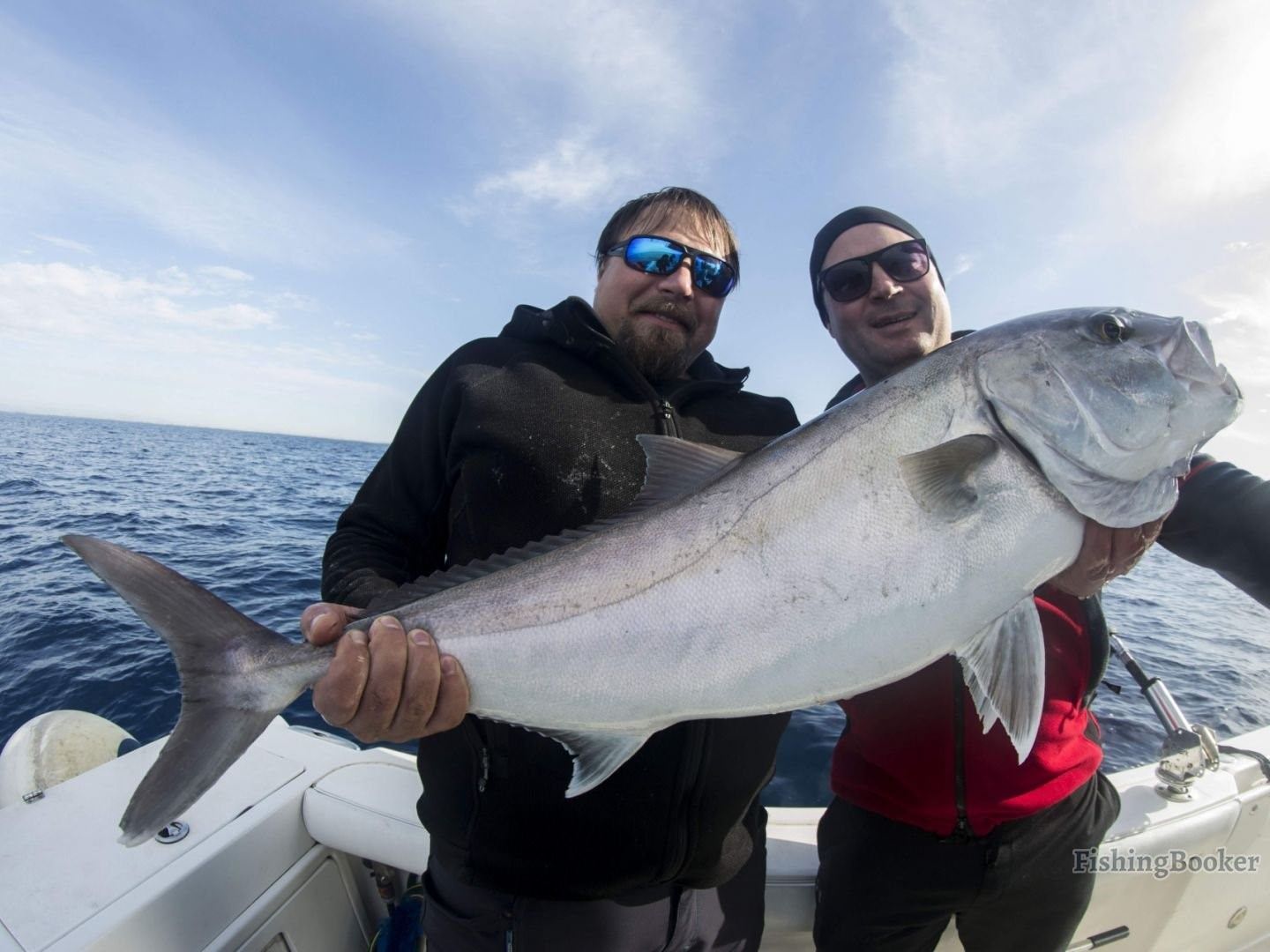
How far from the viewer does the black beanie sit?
3.70m

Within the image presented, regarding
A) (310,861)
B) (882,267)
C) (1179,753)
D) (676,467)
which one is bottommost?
(310,861)

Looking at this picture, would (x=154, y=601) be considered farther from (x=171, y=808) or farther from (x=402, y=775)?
(x=402, y=775)

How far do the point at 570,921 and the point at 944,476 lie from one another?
2149 millimetres

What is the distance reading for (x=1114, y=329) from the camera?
211 cm

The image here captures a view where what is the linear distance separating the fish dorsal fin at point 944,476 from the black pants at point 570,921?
72.1 inches

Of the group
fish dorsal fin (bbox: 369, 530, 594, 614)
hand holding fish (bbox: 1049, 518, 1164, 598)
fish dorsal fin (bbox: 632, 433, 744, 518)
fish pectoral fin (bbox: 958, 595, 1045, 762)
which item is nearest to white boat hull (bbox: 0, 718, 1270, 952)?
fish dorsal fin (bbox: 369, 530, 594, 614)

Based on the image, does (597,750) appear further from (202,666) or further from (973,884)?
(973,884)

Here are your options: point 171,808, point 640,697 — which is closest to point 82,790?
point 171,808

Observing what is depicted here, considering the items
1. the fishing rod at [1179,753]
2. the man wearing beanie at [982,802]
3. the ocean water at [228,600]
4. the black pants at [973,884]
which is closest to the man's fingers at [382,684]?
the man wearing beanie at [982,802]

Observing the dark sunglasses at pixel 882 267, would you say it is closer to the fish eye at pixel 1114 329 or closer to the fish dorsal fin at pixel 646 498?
the fish eye at pixel 1114 329

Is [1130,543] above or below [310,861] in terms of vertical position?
→ above

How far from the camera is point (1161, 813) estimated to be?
361cm
